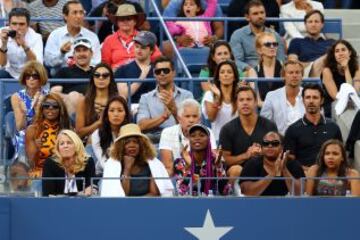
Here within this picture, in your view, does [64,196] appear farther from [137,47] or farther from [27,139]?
[137,47]

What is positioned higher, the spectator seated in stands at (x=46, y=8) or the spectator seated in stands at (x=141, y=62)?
the spectator seated in stands at (x=46, y=8)

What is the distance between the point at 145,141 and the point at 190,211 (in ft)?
2.90

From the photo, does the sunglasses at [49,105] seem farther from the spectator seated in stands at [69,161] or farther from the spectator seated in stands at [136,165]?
the spectator seated in stands at [136,165]

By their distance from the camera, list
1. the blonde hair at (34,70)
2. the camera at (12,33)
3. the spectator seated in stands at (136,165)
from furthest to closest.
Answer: the camera at (12,33)
the blonde hair at (34,70)
the spectator seated in stands at (136,165)

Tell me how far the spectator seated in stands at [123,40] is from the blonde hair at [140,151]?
10.1 feet

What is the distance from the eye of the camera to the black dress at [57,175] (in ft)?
51.3

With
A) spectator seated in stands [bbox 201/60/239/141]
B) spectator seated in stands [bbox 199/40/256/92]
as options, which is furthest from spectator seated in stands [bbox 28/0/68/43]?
spectator seated in stands [bbox 201/60/239/141]

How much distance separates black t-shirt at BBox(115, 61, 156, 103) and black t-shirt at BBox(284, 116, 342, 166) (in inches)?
70.8

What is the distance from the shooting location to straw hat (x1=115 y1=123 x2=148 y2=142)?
16.1m

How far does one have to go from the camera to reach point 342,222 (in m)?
15.8

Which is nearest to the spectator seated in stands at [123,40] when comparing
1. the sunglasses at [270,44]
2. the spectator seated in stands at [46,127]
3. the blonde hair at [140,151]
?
the sunglasses at [270,44]

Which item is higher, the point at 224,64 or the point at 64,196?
the point at 224,64

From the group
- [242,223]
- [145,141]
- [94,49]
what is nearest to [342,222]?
[242,223]

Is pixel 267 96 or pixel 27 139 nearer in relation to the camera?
pixel 27 139
